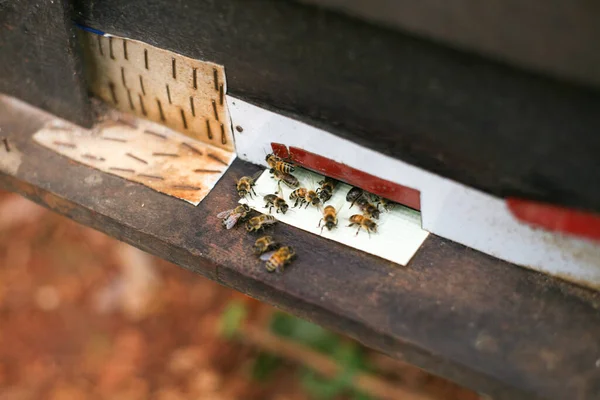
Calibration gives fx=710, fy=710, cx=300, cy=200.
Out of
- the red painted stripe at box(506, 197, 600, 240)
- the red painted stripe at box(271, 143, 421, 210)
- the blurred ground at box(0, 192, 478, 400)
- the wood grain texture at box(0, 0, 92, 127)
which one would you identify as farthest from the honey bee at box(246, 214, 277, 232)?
the blurred ground at box(0, 192, 478, 400)

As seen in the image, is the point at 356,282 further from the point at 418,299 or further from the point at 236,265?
the point at 236,265

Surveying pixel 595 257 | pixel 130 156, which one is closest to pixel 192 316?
pixel 130 156

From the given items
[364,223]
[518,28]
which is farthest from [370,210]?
[518,28]

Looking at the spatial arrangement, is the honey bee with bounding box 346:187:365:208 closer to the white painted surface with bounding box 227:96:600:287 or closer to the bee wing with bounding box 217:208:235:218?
the white painted surface with bounding box 227:96:600:287

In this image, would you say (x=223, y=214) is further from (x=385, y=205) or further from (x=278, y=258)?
(x=385, y=205)

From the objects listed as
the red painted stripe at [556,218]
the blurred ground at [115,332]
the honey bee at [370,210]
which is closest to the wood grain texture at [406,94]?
the red painted stripe at [556,218]

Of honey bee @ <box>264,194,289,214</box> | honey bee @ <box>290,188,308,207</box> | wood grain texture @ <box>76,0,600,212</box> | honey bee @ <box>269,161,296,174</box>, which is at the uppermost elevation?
wood grain texture @ <box>76,0,600,212</box>
